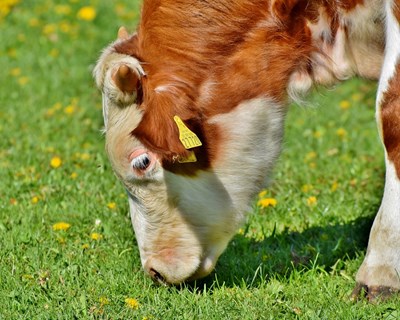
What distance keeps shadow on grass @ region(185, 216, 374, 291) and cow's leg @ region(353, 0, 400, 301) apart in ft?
1.91

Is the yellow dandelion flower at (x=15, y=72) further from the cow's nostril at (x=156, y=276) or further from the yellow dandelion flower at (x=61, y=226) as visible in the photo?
the cow's nostril at (x=156, y=276)

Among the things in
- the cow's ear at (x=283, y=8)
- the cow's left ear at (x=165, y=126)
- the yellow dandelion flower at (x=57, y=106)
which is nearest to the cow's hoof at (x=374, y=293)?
the cow's left ear at (x=165, y=126)

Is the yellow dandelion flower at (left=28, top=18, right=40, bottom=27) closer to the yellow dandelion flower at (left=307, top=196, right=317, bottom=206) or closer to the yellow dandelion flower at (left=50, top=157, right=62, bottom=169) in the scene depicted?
the yellow dandelion flower at (left=50, top=157, right=62, bottom=169)

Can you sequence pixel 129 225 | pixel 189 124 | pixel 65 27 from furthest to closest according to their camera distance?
pixel 65 27
pixel 129 225
pixel 189 124

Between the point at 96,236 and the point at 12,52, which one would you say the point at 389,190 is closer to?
the point at 96,236

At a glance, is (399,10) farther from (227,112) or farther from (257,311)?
(257,311)

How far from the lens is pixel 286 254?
584 centimetres

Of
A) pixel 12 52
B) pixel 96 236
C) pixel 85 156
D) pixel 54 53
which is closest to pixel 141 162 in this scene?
pixel 96 236

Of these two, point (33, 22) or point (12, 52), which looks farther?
point (33, 22)

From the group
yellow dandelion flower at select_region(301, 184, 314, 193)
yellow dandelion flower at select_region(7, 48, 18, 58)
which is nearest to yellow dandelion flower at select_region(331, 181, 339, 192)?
yellow dandelion flower at select_region(301, 184, 314, 193)

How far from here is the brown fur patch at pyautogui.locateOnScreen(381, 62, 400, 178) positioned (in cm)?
490

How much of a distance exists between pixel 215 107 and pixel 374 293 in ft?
4.07

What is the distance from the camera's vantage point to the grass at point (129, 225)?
16.4ft

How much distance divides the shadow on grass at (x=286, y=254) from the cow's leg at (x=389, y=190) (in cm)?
58
